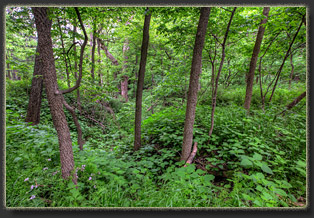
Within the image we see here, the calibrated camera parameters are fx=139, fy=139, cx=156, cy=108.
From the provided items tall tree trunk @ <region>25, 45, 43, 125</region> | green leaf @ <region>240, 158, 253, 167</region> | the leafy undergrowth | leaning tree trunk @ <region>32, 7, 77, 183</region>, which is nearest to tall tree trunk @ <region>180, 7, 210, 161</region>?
the leafy undergrowth

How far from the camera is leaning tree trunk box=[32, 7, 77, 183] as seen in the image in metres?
1.66

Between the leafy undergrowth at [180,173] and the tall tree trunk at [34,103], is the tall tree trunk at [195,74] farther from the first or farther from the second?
the tall tree trunk at [34,103]

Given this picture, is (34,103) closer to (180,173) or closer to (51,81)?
(51,81)

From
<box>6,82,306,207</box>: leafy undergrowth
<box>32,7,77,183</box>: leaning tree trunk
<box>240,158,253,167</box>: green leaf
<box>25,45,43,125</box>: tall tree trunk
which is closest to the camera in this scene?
<box>6,82,306,207</box>: leafy undergrowth

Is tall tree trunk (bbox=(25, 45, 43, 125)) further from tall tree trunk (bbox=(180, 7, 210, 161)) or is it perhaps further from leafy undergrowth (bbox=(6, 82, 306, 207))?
tall tree trunk (bbox=(180, 7, 210, 161))

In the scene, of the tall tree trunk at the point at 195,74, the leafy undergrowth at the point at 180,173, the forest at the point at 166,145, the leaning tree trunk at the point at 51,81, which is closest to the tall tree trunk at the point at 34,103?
the forest at the point at 166,145

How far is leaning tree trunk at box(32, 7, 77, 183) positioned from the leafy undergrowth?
25 cm

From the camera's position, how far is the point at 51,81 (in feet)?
5.68

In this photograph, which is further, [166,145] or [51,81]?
[166,145]

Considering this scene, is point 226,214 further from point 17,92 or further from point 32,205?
point 17,92

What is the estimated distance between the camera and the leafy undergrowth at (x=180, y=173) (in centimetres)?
155

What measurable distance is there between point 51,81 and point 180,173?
218 centimetres

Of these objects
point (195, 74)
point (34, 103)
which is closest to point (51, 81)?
point (195, 74)

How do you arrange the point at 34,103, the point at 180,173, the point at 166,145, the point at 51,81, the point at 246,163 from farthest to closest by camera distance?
the point at 34,103, the point at 166,145, the point at 180,173, the point at 246,163, the point at 51,81
